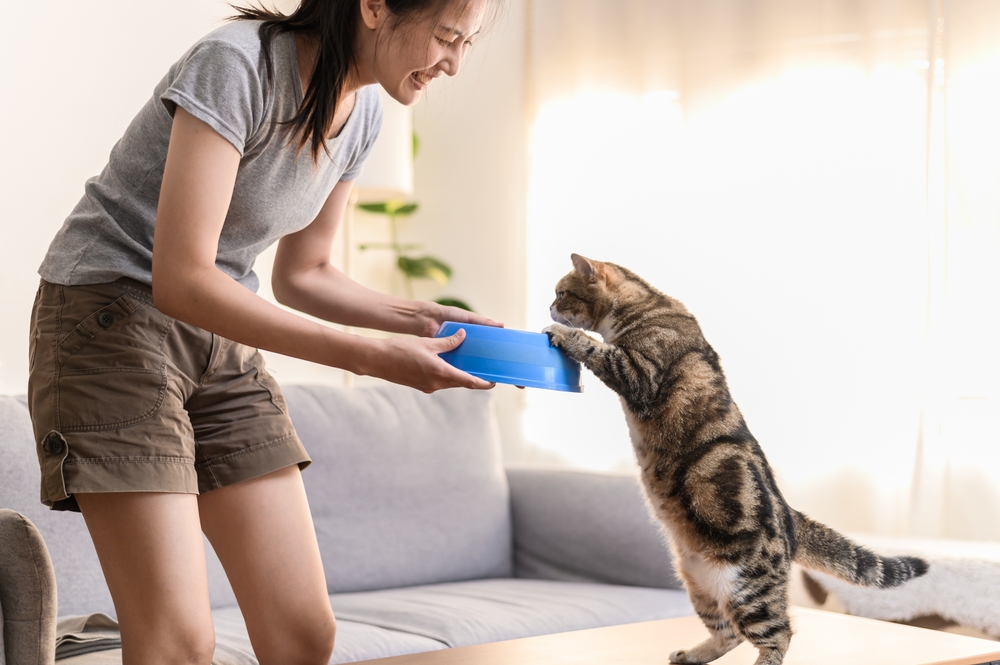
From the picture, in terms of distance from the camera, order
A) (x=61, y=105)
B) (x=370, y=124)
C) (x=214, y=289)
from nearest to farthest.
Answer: (x=214, y=289), (x=370, y=124), (x=61, y=105)

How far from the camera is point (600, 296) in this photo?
1.64 m

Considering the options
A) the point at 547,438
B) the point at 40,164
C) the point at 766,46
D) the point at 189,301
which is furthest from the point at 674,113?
the point at 189,301

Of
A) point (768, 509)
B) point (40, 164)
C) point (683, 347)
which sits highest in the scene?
point (40, 164)

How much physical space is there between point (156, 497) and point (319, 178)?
1.72 ft

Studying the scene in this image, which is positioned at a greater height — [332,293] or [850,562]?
[332,293]

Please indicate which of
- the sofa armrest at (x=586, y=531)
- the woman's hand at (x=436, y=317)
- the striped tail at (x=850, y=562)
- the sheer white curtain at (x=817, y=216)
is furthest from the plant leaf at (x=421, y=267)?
Result: the striped tail at (x=850, y=562)

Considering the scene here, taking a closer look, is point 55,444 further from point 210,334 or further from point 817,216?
point 817,216

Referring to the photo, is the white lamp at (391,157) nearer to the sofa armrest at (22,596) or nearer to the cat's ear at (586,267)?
the cat's ear at (586,267)

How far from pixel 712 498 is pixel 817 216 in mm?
2500

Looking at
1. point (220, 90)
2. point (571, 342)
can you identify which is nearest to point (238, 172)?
point (220, 90)

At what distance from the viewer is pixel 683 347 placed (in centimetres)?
145

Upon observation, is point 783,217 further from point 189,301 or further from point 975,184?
point 189,301

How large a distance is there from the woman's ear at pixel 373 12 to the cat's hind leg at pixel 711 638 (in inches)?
37.8

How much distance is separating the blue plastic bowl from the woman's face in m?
0.36
